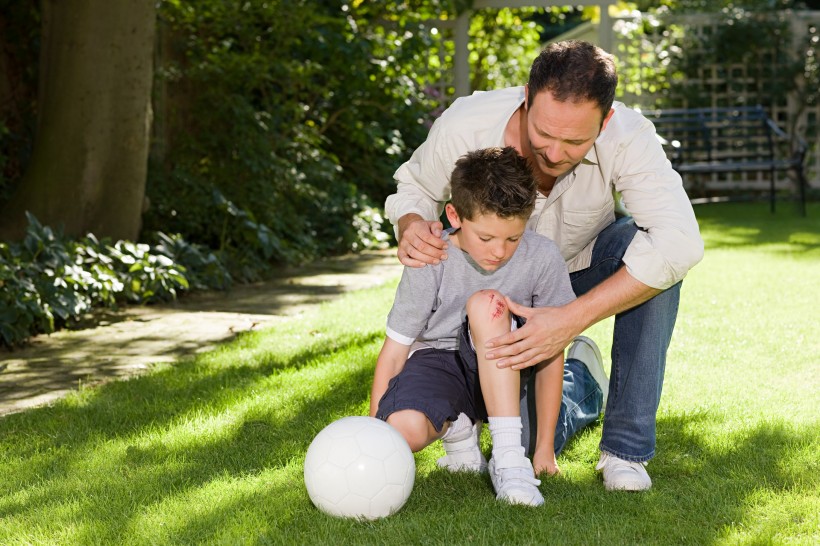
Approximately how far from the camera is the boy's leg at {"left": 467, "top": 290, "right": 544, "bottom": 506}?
9.45ft

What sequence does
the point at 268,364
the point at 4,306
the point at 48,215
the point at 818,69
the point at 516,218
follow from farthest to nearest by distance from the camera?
the point at 818,69
the point at 48,215
the point at 4,306
the point at 268,364
the point at 516,218

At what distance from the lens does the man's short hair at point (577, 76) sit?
9.16 feet

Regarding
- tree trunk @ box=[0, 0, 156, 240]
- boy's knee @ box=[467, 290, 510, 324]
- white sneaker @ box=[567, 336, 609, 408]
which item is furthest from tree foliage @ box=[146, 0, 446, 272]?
boy's knee @ box=[467, 290, 510, 324]

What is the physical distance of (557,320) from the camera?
2908 mm

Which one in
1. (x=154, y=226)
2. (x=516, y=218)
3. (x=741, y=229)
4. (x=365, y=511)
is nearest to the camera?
(x=365, y=511)

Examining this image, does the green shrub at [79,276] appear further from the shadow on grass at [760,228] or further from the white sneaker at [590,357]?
the shadow on grass at [760,228]

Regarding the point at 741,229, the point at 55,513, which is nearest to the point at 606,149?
the point at 55,513

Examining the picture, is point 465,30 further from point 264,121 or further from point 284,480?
point 284,480

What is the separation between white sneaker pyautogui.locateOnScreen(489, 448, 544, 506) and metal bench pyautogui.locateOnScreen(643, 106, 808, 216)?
27.1 ft

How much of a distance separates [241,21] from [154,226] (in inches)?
77.4

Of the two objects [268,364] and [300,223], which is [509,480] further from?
[300,223]

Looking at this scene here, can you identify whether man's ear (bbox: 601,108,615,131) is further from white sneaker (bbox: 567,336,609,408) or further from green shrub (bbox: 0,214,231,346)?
green shrub (bbox: 0,214,231,346)

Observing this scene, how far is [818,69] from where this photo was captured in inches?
496

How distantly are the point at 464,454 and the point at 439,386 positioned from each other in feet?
0.84
